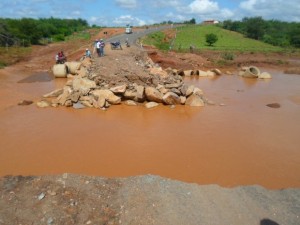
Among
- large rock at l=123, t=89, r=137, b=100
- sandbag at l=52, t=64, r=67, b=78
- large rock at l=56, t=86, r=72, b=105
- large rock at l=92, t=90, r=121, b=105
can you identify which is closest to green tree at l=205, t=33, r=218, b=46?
sandbag at l=52, t=64, r=67, b=78

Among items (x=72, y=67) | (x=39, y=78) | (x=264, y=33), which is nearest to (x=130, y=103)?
(x=72, y=67)

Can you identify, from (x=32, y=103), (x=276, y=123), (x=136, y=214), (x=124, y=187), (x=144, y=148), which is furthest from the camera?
(x=32, y=103)

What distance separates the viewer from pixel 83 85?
50.5 feet

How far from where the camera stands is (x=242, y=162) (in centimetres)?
955

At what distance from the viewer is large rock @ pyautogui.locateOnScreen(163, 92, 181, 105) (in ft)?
49.2

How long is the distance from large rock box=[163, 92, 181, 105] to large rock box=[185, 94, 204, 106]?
2.12 feet

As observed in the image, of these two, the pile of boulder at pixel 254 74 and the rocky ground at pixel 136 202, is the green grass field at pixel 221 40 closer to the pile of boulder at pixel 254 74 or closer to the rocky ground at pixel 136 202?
the pile of boulder at pixel 254 74

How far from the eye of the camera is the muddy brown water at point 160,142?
889 centimetres

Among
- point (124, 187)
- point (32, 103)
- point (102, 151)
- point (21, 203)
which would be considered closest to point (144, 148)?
point (102, 151)

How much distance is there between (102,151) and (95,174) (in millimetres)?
1502

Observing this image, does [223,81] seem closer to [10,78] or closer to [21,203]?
[10,78]

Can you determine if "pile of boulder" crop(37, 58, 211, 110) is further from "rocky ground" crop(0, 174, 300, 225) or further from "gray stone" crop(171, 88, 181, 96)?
"rocky ground" crop(0, 174, 300, 225)

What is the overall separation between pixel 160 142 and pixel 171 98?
4610 mm

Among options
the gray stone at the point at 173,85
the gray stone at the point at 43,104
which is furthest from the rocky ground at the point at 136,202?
the gray stone at the point at 173,85
